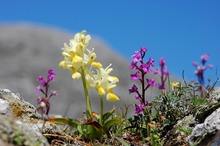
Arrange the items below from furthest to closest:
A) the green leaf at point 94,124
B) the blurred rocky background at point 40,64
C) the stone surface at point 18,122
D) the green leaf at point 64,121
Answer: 1. the blurred rocky background at point 40,64
2. the green leaf at point 64,121
3. the green leaf at point 94,124
4. the stone surface at point 18,122

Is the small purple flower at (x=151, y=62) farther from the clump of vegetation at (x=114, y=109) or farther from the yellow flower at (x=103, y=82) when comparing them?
the yellow flower at (x=103, y=82)

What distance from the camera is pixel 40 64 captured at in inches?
1005

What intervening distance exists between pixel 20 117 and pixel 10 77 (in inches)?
755

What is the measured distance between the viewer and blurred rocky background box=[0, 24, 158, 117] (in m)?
22.5

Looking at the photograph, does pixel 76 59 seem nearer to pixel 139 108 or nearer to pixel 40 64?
pixel 139 108

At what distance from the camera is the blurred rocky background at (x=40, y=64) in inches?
885

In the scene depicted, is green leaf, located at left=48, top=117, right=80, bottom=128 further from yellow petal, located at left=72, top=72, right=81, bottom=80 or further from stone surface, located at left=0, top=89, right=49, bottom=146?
yellow petal, located at left=72, top=72, right=81, bottom=80

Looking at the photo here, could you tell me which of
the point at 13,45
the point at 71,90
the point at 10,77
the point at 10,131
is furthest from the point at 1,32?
the point at 10,131

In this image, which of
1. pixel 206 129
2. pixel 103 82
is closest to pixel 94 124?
pixel 103 82

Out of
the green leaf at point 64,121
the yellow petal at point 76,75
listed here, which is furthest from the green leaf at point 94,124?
the yellow petal at point 76,75

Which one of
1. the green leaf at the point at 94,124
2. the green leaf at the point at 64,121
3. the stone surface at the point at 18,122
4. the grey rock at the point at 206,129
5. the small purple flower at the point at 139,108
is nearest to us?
the stone surface at the point at 18,122

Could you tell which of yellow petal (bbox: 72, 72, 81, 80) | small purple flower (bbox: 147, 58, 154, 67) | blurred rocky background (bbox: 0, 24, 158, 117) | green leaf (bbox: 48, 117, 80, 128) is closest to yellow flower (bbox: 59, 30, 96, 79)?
yellow petal (bbox: 72, 72, 81, 80)

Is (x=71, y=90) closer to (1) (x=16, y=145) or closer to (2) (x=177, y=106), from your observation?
(2) (x=177, y=106)

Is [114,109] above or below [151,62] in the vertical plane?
below
